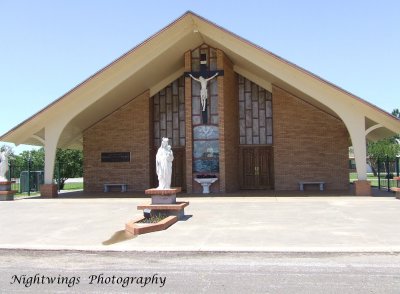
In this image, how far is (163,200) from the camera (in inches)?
447

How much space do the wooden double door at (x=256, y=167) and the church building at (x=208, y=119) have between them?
0.17 ft

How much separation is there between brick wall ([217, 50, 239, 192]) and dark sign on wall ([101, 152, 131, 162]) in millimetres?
5677

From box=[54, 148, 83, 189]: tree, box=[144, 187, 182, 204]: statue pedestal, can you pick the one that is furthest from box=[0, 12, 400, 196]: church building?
box=[54, 148, 83, 189]: tree

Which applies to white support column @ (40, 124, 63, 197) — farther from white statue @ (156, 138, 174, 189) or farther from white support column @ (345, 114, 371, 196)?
white support column @ (345, 114, 371, 196)

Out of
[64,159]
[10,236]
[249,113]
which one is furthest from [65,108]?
[64,159]

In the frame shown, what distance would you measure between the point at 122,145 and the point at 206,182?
229 inches

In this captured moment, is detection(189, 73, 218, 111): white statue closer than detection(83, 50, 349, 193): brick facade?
Yes

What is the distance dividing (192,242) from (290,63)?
460 inches

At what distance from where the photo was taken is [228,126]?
2134 centimetres

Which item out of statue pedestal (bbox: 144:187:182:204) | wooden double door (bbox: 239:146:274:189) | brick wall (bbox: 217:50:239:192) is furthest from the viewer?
wooden double door (bbox: 239:146:274:189)

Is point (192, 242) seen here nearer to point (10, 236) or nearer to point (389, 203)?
point (10, 236)

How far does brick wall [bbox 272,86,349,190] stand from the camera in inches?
869

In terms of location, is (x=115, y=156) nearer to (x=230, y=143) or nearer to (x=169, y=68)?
(x=169, y=68)

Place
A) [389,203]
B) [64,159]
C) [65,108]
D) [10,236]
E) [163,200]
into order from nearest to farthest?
[10,236], [163,200], [389,203], [65,108], [64,159]
